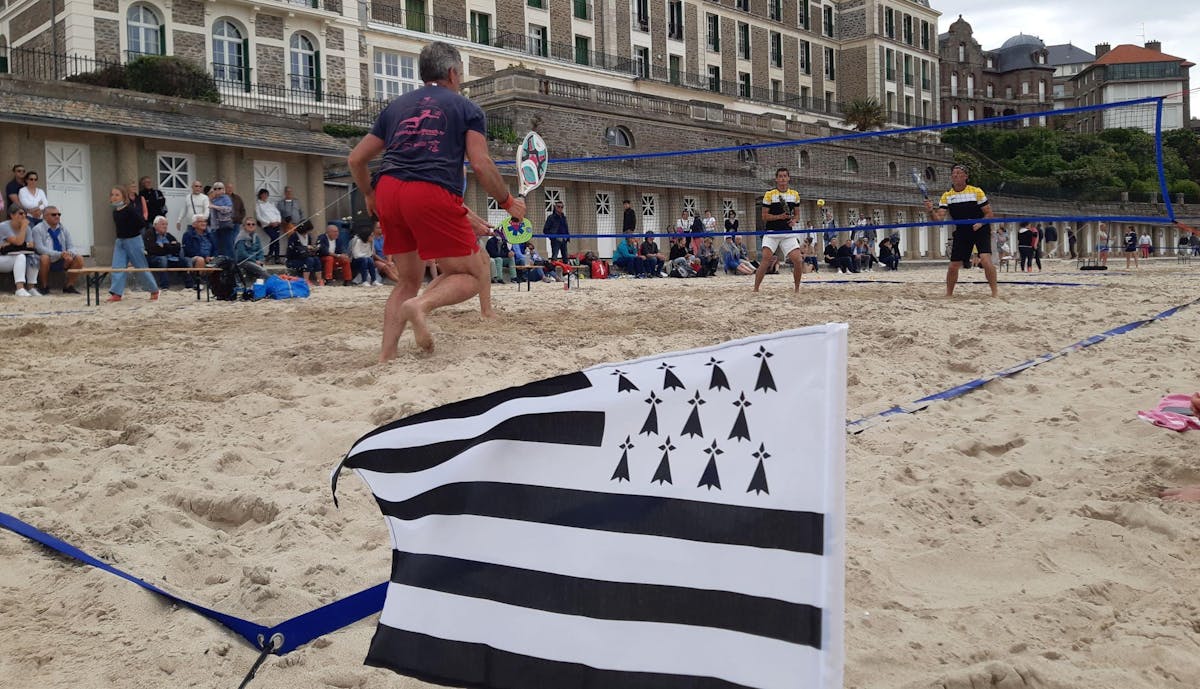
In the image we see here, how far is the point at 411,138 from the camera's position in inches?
205

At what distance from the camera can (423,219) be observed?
205 inches

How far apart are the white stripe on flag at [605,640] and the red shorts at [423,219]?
3.69 m

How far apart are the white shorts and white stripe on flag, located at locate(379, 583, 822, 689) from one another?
407 inches

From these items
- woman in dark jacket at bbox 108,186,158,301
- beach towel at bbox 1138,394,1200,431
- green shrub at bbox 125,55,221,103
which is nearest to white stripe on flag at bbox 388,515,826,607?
beach towel at bbox 1138,394,1200,431

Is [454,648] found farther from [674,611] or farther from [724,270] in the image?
[724,270]

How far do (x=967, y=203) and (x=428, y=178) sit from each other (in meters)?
7.61

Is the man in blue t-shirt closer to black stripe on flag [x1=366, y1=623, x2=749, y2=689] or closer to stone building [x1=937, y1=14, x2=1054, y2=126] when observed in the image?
black stripe on flag [x1=366, y1=623, x2=749, y2=689]

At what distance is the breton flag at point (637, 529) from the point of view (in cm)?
135

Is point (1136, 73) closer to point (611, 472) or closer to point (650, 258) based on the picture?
point (650, 258)

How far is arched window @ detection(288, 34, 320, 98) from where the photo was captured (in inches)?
1310

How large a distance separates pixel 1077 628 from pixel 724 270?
933 inches

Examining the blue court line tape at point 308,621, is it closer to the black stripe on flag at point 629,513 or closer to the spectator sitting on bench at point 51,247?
the black stripe on flag at point 629,513

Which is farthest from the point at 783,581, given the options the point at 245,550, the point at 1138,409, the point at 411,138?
the point at 411,138

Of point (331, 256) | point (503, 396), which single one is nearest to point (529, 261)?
point (331, 256)
